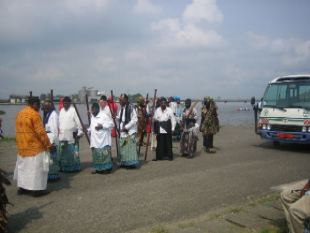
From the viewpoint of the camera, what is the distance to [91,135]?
8.40 m

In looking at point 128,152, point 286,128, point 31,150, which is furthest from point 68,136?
point 286,128

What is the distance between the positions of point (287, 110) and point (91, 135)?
21.3ft

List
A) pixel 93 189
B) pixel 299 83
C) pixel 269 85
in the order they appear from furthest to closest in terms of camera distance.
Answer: pixel 269 85, pixel 299 83, pixel 93 189

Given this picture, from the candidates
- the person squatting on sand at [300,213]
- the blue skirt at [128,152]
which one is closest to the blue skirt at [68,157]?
the blue skirt at [128,152]

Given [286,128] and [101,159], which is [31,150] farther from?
[286,128]

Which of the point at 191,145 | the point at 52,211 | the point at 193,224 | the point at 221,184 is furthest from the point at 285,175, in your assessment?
the point at 52,211

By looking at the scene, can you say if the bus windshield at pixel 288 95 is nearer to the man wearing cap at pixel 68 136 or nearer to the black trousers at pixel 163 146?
the black trousers at pixel 163 146

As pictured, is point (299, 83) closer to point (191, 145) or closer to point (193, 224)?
point (191, 145)

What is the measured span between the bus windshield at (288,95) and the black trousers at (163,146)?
3.94 meters

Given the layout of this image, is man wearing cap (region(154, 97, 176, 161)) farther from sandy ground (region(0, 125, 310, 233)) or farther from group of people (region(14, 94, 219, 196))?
sandy ground (region(0, 125, 310, 233))

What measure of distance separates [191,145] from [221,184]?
348 cm

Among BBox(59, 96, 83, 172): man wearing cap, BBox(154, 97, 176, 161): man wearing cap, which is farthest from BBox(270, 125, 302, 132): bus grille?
BBox(59, 96, 83, 172): man wearing cap

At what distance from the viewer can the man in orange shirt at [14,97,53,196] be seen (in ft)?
20.9

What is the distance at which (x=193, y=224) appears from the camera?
4844 mm
